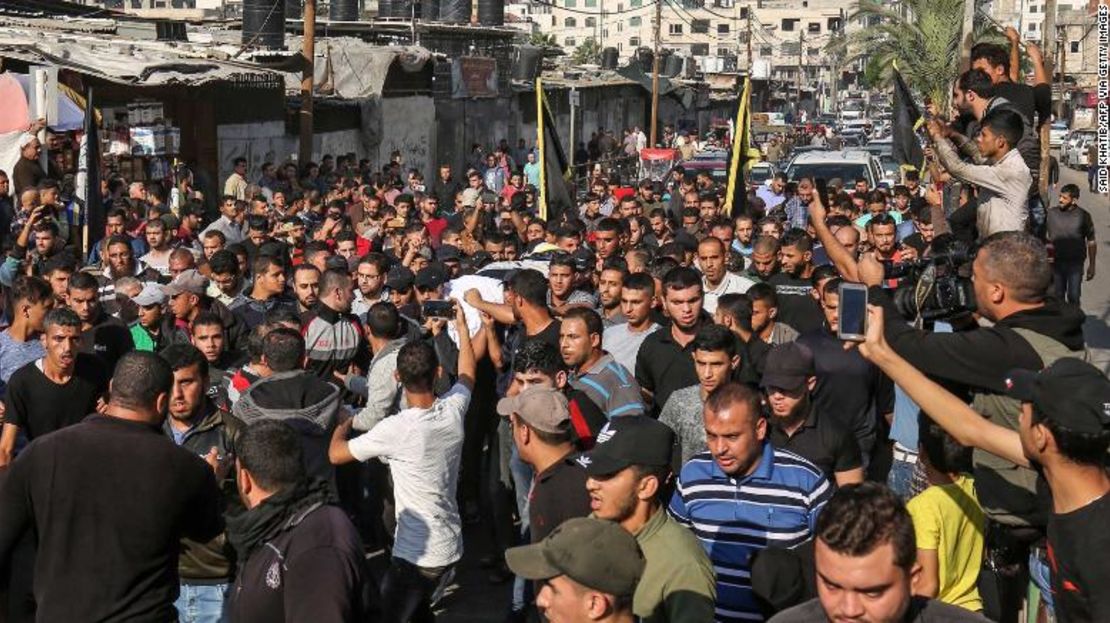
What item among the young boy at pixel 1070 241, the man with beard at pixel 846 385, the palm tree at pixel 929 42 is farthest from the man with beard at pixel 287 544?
the palm tree at pixel 929 42

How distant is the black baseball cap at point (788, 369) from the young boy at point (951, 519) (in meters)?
1.06

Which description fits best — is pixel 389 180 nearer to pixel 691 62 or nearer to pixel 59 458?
pixel 59 458

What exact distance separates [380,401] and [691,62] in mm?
68864

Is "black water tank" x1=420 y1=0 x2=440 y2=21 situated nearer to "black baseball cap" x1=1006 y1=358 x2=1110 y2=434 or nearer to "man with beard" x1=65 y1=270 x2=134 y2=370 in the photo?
"man with beard" x1=65 y1=270 x2=134 y2=370

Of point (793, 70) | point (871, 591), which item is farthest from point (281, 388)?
point (793, 70)

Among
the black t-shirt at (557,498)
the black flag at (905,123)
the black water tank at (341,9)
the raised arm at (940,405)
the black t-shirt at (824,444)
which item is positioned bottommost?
the black t-shirt at (557,498)

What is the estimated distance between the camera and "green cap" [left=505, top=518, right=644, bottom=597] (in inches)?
170

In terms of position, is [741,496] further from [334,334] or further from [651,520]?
[334,334]

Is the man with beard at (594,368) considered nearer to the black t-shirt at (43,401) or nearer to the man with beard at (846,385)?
the man with beard at (846,385)

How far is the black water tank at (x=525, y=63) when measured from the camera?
41406 mm

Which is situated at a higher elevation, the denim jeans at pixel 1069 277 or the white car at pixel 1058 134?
the denim jeans at pixel 1069 277

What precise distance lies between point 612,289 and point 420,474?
317 centimetres

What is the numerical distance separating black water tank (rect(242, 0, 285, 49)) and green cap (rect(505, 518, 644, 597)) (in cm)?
2524

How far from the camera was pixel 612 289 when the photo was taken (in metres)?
10.4
